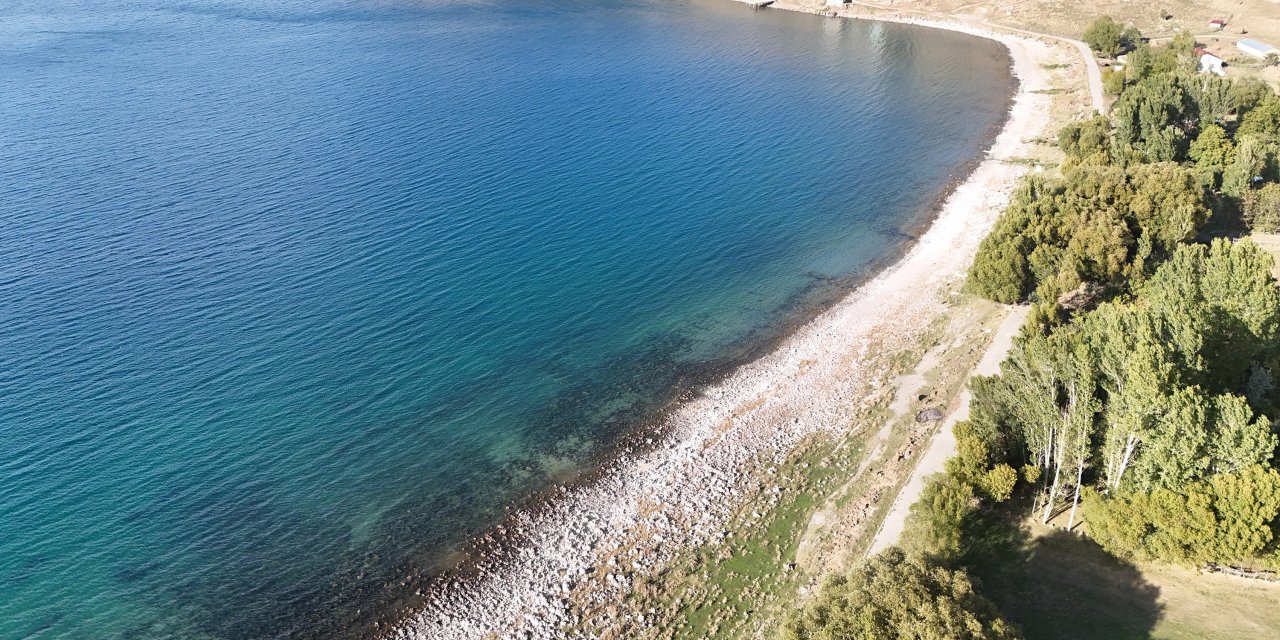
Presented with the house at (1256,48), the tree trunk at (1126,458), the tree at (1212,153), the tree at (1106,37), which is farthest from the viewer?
the tree at (1106,37)

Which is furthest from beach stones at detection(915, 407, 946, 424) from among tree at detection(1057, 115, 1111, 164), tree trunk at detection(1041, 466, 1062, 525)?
tree at detection(1057, 115, 1111, 164)

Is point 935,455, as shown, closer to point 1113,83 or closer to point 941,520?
point 941,520

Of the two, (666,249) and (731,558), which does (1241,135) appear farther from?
(731,558)

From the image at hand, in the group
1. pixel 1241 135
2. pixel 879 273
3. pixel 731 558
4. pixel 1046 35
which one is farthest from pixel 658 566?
pixel 1046 35

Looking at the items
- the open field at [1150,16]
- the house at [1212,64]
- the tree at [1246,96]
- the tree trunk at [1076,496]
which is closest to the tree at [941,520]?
the tree trunk at [1076,496]

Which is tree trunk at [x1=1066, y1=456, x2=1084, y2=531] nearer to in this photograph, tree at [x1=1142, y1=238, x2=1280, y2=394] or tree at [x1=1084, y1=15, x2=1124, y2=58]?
tree at [x1=1142, y1=238, x2=1280, y2=394]

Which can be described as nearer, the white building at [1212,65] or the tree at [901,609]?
the tree at [901,609]

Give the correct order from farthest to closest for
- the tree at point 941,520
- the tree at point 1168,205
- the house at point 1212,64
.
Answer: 1. the house at point 1212,64
2. the tree at point 1168,205
3. the tree at point 941,520

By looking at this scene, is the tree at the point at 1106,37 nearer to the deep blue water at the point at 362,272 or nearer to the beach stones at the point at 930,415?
the deep blue water at the point at 362,272
